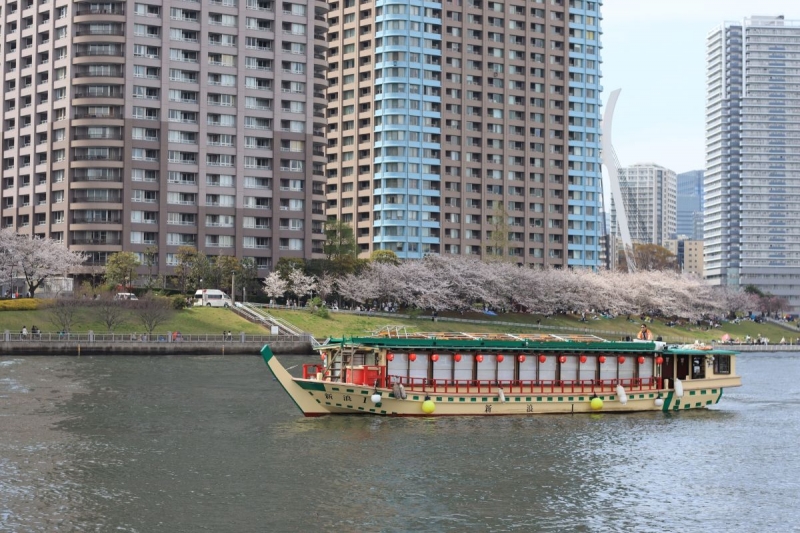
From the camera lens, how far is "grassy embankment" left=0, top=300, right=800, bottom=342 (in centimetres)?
12275

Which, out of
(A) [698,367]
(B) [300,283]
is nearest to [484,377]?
(A) [698,367]

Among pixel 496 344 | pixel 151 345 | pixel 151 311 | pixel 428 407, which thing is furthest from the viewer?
pixel 151 311

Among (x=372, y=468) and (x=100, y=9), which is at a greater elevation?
(x=100, y=9)

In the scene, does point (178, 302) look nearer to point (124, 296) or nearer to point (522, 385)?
point (124, 296)

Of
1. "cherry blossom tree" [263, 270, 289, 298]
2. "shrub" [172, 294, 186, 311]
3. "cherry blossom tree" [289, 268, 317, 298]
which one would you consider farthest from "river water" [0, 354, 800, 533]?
"cherry blossom tree" [289, 268, 317, 298]

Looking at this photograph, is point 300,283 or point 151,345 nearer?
point 151,345

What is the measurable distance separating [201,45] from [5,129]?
3873 cm

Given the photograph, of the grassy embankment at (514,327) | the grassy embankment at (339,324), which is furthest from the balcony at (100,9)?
the grassy embankment at (514,327)

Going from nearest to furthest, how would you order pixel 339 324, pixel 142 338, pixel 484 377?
pixel 484 377
pixel 142 338
pixel 339 324

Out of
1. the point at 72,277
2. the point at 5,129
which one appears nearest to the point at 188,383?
the point at 72,277

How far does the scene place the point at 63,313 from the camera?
121m

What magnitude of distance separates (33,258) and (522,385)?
97.7 meters

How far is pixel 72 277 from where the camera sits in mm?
159750

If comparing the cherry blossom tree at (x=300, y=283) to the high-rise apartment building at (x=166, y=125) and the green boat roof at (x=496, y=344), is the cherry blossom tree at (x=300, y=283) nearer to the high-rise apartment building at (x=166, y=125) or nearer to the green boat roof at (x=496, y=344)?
the high-rise apartment building at (x=166, y=125)
